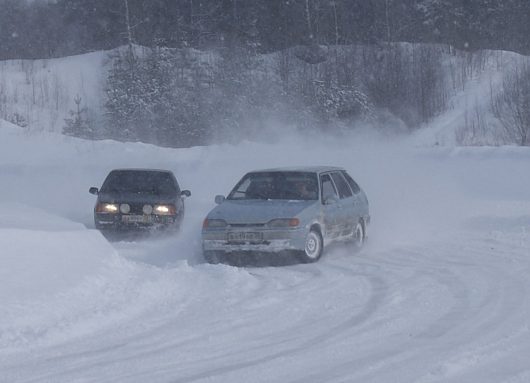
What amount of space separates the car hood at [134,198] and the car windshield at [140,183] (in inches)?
13.9

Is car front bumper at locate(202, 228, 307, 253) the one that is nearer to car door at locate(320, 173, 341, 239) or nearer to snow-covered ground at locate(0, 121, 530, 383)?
snow-covered ground at locate(0, 121, 530, 383)

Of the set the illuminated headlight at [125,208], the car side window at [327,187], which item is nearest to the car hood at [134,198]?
the illuminated headlight at [125,208]

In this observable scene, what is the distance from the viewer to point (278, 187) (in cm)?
1474

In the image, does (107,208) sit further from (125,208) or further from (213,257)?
(213,257)

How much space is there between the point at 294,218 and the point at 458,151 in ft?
58.2

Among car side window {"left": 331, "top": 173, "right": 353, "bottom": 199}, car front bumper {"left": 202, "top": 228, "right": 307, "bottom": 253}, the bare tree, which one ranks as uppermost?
the bare tree

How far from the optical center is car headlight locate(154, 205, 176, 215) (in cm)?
1722

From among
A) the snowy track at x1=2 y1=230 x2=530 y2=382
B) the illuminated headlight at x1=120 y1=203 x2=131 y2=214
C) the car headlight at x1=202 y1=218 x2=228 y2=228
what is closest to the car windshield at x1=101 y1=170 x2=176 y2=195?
the illuminated headlight at x1=120 y1=203 x2=131 y2=214

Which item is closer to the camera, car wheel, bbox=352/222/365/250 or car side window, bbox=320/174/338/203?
car side window, bbox=320/174/338/203

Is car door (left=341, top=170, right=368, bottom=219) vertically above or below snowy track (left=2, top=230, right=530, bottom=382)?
above

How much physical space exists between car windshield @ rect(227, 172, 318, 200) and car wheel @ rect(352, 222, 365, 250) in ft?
4.38

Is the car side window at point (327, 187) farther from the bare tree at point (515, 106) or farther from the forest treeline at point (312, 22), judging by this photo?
the forest treeline at point (312, 22)

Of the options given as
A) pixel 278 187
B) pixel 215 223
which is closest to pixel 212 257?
pixel 215 223

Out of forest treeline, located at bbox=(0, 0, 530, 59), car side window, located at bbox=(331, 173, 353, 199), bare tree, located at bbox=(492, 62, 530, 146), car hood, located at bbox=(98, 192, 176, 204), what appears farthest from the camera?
forest treeline, located at bbox=(0, 0, 530, 59)
